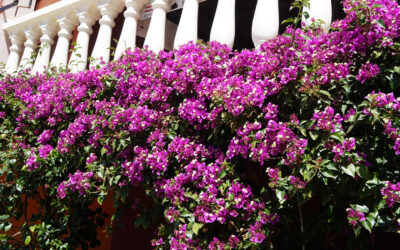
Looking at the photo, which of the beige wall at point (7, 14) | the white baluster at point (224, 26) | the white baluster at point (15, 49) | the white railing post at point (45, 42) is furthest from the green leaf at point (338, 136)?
the beige wall at point (7, 14)

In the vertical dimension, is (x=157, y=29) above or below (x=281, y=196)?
above

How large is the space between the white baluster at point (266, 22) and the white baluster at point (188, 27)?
677mm

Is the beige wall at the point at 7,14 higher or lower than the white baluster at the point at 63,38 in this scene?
higher

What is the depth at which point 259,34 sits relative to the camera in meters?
2.40

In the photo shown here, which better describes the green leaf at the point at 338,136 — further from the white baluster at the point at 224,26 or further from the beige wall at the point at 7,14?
the beige wall at the point at 7,14

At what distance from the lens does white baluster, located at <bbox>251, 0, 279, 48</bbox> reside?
2381mm

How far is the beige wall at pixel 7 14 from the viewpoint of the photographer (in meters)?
5.61

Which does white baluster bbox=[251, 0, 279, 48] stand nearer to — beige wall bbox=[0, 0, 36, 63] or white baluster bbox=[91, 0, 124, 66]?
white baluster bbox=[91, 0, 124, 66]

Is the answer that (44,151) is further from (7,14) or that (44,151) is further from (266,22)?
(7,14)

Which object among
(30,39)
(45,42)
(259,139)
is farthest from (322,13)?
(30,39)

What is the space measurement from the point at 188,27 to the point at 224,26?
0.38 metres

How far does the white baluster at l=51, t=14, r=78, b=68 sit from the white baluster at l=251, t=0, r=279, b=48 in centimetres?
263

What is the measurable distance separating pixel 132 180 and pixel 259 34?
126 centimetres

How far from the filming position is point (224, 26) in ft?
8.86
